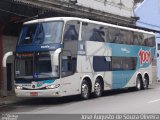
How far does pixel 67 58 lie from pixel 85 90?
2.22m

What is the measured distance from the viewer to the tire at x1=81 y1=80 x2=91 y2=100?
794 inches

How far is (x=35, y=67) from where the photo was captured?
1852 cm

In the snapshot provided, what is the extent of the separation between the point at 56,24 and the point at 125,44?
695 centimetres

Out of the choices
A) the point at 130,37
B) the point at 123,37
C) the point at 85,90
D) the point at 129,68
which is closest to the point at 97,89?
the point at 85,90

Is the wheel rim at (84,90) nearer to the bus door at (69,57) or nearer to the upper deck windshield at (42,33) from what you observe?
the bus door at (69,57)

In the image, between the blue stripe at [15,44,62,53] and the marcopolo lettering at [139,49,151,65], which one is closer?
the blue stripe at [15,44,62,53]

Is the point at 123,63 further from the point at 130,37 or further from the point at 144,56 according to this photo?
the point at 144,56

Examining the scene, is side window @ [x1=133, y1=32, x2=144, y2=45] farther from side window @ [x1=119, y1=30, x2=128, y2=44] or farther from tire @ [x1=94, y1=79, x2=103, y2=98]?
tire @ [x1=94, y1=79, x2=103, y2=98]

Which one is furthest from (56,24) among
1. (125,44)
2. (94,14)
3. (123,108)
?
(94,14)

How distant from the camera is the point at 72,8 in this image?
28656mm

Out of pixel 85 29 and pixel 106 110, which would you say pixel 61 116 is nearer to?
pixel 106 110

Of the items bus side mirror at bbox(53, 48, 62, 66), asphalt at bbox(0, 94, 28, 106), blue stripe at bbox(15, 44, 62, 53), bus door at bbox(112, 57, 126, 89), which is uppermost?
blue stripe at bbox(15, 44, 62, 53)

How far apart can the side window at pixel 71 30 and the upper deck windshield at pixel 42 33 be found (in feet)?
1.13

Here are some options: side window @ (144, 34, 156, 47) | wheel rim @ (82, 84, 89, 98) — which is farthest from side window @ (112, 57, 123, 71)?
side window @ (144, 34, 156, 47)
